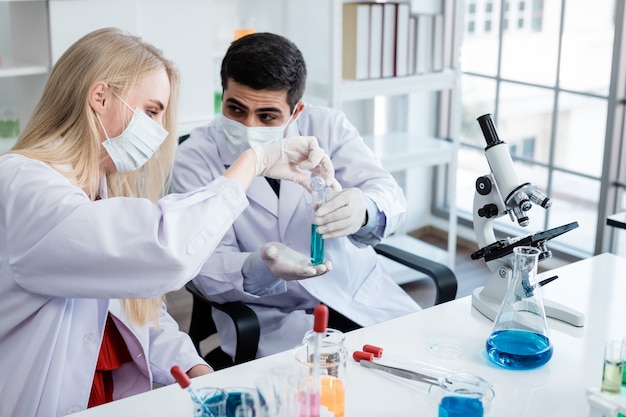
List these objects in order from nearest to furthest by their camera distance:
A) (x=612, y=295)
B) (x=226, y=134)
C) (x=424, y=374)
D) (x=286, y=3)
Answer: (x=424, y=374)
(x=612, y=295)
(x=226, y=134)
(x=286, y=3)

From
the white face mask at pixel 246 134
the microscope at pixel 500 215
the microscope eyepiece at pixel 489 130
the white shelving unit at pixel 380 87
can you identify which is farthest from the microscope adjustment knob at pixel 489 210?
the white shelving unit at pixel 380 87

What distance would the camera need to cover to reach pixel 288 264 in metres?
1.86

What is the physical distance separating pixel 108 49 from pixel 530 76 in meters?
2.57


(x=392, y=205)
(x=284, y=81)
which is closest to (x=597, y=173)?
(x=392, y=205)

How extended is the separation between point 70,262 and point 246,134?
31.9 inches

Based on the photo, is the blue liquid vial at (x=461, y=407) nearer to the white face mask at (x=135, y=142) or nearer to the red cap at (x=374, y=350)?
the red cap at (x=374, y=350)

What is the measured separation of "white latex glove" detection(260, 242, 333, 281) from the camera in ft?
6.04

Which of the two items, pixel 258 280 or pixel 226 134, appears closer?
pixel 258 280

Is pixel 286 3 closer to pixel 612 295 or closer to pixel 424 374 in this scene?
pixel 612 295

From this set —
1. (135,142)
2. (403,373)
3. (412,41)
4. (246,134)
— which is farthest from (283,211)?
(412,41)

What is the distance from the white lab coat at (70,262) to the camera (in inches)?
55.0

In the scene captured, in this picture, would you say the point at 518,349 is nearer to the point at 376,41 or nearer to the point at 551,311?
the point at 551,311

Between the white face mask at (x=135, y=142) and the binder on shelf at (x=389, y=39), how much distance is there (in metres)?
1.70

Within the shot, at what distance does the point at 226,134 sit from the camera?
215 cm
